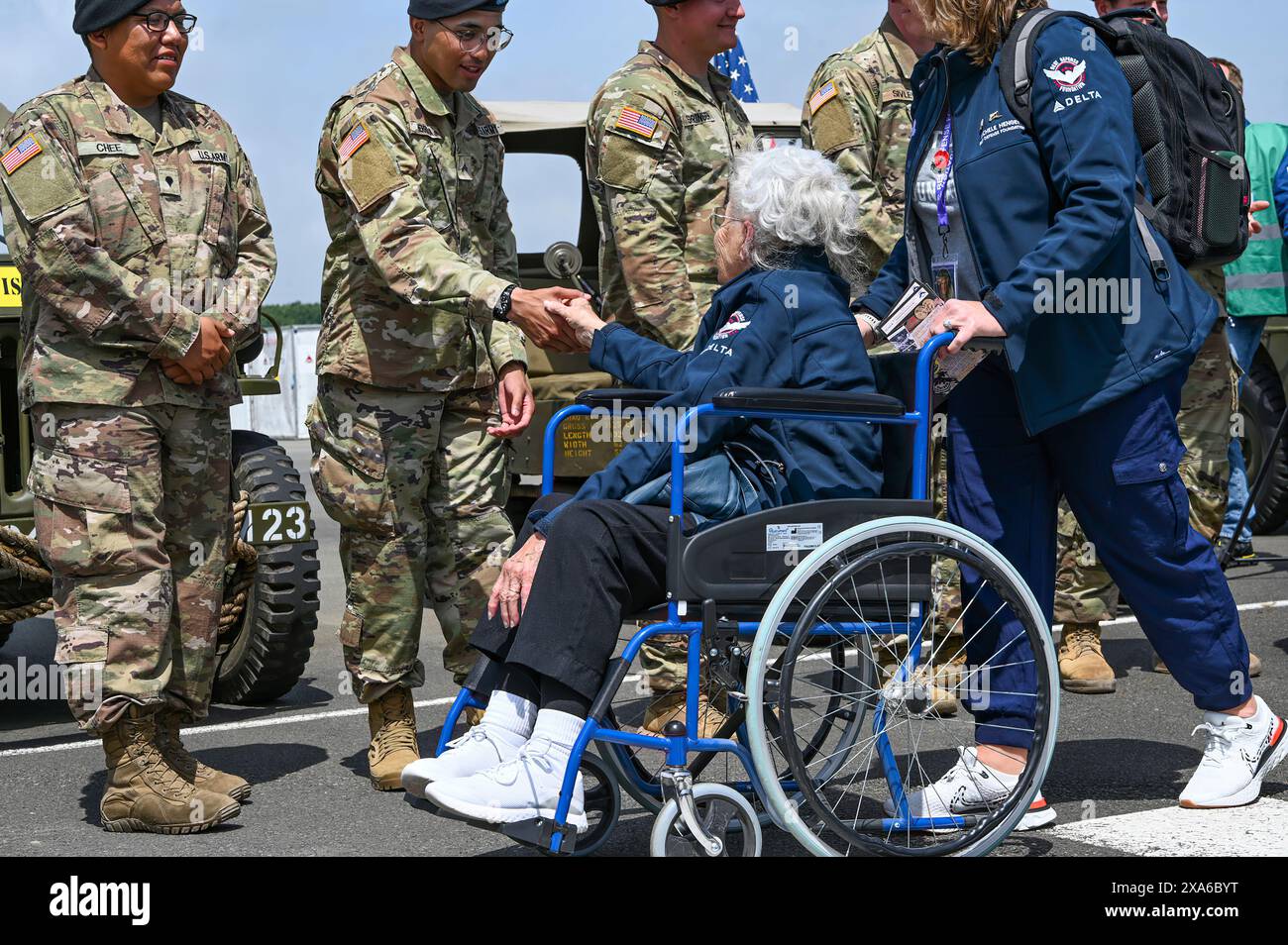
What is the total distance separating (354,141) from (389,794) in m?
1.87

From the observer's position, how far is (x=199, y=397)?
4723mm

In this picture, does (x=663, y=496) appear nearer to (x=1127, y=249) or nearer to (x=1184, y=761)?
(x=1127, y=249)

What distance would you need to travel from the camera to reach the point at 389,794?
489cm

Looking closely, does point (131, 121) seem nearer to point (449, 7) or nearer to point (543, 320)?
point (449, 7)

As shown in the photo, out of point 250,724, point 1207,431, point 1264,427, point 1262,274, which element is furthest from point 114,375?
point 1264,427

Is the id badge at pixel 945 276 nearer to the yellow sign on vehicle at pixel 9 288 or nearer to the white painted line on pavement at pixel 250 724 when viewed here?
the white painted line on pavement at pixel 250 724

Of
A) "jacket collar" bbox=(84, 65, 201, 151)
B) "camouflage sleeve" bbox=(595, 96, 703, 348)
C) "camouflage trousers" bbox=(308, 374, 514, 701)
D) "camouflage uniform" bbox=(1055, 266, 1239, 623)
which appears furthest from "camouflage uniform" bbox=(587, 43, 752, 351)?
"camouflage uniform" bbox=(1055, 266, 1239, 623)

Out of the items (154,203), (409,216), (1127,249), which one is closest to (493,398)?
(409,216)

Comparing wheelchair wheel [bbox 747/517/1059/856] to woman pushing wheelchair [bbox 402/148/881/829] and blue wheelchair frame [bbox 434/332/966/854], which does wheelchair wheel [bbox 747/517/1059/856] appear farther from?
woman pushing wheelchair [bbox 402/148/881/829]

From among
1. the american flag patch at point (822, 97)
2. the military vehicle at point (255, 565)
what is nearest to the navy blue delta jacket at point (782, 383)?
the american flag patch at point (822, 97)

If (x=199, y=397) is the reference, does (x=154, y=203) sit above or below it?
above
